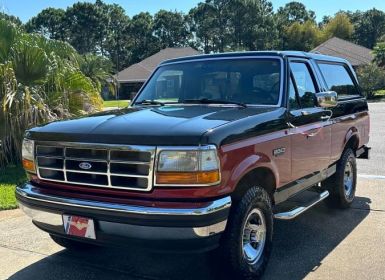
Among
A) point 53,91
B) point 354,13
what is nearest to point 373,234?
point 53,91

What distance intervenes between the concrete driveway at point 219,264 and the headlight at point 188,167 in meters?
0.80

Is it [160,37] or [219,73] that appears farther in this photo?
[160,37]

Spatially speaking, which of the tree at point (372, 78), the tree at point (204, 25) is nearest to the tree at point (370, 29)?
the tree at point (204, 25)

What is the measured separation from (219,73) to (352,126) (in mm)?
2262

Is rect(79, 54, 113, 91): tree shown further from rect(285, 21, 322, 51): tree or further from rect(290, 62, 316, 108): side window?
rect(285, 21, 322, 51): tree

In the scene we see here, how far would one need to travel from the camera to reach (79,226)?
362cm

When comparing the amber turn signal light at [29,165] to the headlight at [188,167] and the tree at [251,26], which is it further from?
the tree at [251,26]

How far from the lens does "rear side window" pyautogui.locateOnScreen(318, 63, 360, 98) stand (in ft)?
19.4

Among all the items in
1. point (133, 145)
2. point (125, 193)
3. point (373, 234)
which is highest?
point (133, 145)

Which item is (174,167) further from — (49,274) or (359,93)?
(359,93)

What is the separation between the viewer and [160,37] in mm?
76312

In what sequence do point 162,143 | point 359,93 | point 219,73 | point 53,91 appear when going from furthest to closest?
point 53,91, point 359,93, point 219,73, point 162,143

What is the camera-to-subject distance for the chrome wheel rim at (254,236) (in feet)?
12.8

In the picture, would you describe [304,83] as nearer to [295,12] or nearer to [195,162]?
[195,162]
